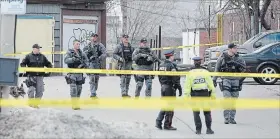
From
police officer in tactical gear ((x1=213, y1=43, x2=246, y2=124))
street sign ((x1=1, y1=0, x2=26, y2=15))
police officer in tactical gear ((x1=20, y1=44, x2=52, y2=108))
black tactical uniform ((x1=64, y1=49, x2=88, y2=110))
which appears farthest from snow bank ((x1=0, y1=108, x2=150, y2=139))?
black tactical uniform ((x1=64, y1=49, x2=88, y2=110))

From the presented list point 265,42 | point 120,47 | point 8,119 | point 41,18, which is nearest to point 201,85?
point 8,119

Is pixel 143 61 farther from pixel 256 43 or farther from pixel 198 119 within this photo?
pixel 256 43

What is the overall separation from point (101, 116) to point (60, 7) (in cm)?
1516

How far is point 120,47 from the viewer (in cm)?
1368

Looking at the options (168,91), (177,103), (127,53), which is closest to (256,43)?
(127,53)

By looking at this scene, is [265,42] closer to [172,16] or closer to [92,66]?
[92,66]

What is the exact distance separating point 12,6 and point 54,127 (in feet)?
6.63

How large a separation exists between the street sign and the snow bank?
1593 millimetres

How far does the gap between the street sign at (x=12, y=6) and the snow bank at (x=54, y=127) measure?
1.59m

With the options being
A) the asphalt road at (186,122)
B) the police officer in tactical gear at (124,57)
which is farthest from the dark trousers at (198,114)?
the police officer in tactical gear at (124,57)

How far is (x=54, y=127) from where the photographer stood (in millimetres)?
8141

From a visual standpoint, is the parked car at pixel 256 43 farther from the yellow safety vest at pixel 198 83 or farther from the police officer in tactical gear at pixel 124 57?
the yellow safety vest at pixel 198 83

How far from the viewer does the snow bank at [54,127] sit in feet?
26.1

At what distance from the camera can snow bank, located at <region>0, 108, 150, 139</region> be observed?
7.96 metres
